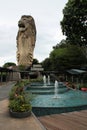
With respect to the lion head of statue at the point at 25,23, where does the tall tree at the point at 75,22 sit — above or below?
below

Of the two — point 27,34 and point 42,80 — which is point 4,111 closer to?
point 42,80

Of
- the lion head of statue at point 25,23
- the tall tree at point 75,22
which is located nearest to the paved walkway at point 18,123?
the tall tree at point 75,22

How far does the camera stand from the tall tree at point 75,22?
29266mm

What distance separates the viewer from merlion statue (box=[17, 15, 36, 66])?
141 feet

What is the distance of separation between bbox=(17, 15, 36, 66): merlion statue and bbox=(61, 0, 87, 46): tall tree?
41.5ft

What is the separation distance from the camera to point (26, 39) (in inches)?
1730

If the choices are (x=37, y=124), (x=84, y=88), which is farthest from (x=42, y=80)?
(x=37, y=124)

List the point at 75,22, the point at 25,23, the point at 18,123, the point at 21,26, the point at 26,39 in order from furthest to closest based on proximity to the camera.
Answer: the point at 26,39, the point at 21,26, the point at 25,23, the point at 75,22, the point at 18,123

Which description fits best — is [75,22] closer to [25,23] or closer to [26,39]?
[25,23]

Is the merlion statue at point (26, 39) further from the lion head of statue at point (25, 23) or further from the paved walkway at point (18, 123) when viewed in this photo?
the paved walkway at point (18, 123)

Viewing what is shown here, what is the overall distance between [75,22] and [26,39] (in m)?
15.6

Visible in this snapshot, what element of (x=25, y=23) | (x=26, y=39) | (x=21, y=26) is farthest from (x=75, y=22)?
(x=21, y=26)

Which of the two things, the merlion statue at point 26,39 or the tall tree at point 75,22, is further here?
the merlion statue at point 26,39

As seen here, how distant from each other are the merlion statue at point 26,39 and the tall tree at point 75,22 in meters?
12.6
